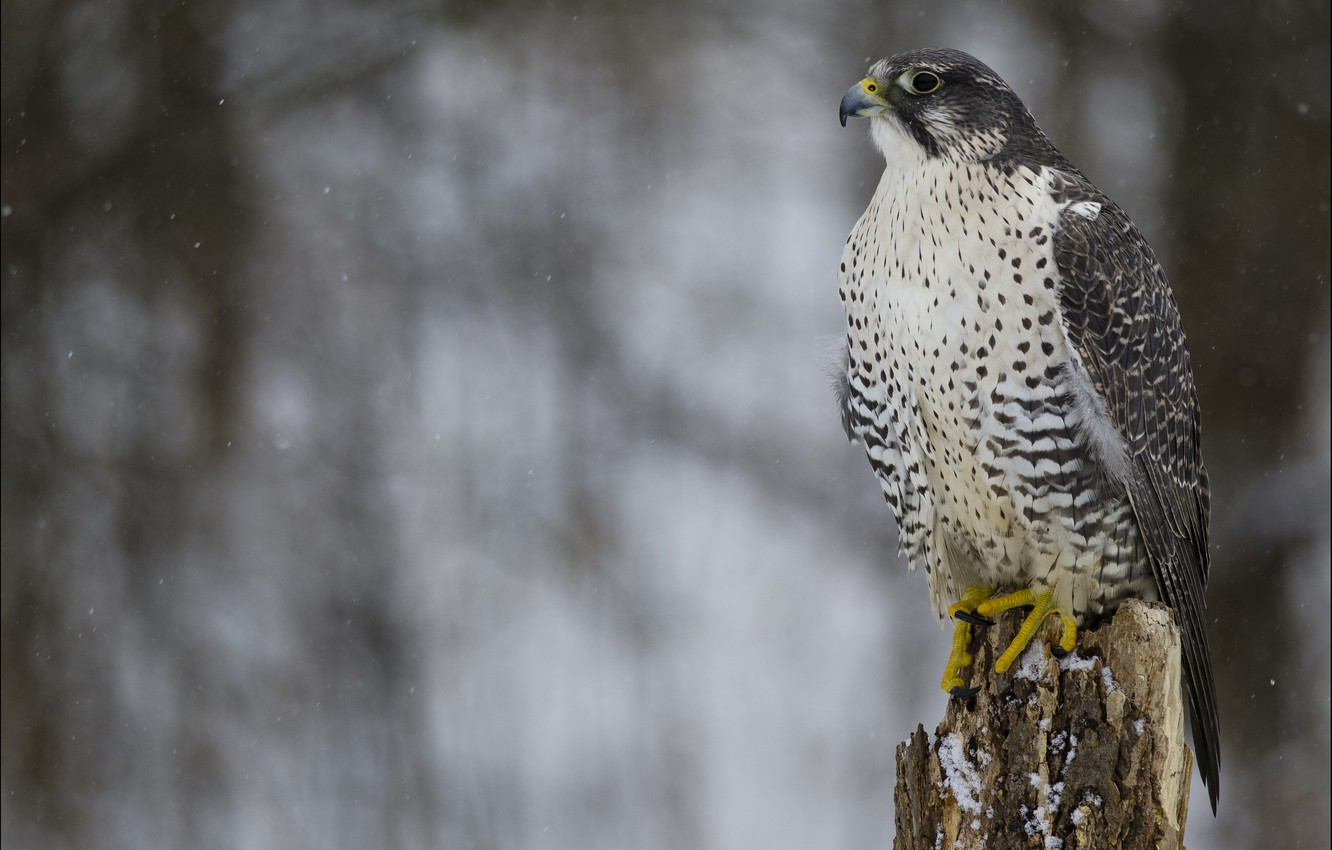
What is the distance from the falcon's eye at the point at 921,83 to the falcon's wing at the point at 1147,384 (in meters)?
0.36

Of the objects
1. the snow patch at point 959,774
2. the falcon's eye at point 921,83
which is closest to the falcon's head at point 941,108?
the falcon's eye at point 921,83

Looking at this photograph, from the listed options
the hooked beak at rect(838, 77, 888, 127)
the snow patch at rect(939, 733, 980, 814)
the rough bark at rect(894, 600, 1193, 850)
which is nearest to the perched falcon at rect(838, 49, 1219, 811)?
the hooked beak at rect(838, 77, 888, 127)

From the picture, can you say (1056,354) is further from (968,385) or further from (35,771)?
(35,771)

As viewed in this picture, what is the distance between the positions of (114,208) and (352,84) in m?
1.43

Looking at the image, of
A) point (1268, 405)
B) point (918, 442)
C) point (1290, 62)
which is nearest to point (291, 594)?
point (918, 442)

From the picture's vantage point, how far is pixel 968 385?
9.87 ft

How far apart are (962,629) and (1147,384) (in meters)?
0.73

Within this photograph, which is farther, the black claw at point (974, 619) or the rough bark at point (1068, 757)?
the black claw at point (974, 619)

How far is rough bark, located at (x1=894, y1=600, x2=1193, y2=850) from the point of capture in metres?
2.66

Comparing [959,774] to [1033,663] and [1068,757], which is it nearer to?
[1068,757]

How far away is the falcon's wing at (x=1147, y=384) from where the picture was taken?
302 centimetres

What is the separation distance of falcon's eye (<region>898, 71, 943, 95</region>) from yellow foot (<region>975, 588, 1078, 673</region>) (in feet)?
3.95

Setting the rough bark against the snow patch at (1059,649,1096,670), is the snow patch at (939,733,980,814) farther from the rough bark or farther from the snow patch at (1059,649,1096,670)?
the snow patch at (1059,649,1096,670)

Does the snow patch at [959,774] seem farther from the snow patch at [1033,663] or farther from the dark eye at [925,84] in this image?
the dark eye at [925,84]
